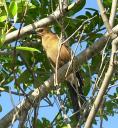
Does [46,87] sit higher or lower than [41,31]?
lower

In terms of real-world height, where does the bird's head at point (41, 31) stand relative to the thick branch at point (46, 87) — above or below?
above

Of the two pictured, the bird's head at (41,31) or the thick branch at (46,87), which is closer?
the thick branch at (46,87)

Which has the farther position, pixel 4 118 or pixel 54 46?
pixel 54 46

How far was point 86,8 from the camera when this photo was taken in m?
3.88

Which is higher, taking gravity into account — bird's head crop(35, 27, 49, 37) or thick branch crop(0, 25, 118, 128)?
bird's head crop(35, 27, 49, 37)

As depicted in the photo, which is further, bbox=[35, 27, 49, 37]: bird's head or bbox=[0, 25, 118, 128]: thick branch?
bbox=[35, 27, 49, 37]: bird's head

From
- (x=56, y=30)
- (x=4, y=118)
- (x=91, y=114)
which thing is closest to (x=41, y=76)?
(x=56, y=30)

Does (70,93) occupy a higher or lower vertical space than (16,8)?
lower

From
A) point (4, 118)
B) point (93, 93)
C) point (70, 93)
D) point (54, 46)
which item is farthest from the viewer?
point (54, 46)

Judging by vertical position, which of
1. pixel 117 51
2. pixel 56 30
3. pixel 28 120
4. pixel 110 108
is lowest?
pixel 110 108

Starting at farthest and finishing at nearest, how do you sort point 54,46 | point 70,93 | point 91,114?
point 54,46
point 70,93
point 91,114

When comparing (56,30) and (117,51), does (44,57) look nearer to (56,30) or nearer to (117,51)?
(56,30)

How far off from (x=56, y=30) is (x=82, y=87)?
1.85ft

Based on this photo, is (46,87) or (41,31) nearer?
(46,87)
